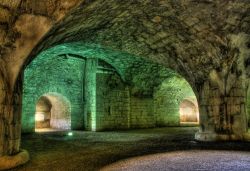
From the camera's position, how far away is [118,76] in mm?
10602

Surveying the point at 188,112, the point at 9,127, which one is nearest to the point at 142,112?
the point at 188,112

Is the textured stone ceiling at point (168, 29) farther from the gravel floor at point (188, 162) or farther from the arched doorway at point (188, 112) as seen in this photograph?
the arched doorway at point (188, 112)

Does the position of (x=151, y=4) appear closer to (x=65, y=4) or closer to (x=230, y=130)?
(x=65, y=4)

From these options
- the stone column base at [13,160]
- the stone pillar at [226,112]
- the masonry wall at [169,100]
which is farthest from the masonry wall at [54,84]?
the stone pillar at [226,112]

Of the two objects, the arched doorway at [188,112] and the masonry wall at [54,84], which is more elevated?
the masonry wall at [54,84]

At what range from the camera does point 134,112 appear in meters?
11.1

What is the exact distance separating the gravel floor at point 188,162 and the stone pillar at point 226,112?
5.38 ft

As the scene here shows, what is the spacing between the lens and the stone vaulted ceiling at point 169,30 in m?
4.19

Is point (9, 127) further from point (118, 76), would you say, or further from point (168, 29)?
point (118, 76)

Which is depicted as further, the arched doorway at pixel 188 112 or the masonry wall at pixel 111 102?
the arched doorway at pixel 188 112

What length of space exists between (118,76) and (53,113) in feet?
13.3

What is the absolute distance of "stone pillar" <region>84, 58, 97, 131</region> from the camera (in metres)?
10.1

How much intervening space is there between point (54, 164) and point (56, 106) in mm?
8560

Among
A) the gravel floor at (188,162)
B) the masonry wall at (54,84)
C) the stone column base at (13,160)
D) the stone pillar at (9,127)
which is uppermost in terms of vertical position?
the masonry wall at (54,84)
